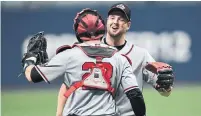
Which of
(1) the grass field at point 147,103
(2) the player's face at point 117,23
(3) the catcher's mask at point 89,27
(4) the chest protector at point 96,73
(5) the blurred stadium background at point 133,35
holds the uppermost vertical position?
(3) the catcher's mask at point 89,27

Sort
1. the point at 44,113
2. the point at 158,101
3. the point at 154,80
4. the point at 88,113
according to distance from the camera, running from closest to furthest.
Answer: the point at 88,113 → the point at 154,80 → the point at 44,113 → the point at 158,101

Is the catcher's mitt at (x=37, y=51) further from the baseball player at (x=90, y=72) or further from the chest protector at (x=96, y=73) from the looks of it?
the chest protector at (x=96, y=73)

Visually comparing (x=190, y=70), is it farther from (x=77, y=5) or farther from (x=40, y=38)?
(x=40, y=38)

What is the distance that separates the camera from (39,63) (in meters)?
4.64

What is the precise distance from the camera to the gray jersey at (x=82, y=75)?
4.36 meters

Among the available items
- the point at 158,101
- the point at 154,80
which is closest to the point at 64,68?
the point at 154,80

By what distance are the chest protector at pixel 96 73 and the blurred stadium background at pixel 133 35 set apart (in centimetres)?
558

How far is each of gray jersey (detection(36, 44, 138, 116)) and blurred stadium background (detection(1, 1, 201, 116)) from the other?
18.2 ft

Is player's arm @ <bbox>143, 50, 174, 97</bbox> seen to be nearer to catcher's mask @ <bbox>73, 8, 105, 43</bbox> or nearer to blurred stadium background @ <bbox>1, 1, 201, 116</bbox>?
catcher's mask @ <bbox>73, 8, 105, 43</bbox>

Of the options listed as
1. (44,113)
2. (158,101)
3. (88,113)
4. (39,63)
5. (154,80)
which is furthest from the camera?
(158,101)

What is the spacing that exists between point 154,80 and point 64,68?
3.41 feet

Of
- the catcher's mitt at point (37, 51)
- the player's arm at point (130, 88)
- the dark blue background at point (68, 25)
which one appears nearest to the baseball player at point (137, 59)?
the player's arm at point (130, 88)

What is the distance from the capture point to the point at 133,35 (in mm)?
10070

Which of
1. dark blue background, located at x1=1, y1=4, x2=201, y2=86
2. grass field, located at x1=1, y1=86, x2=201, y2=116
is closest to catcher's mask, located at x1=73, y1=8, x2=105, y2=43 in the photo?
grass field, located at x1=1, y1=86, x2=201, y2=116
